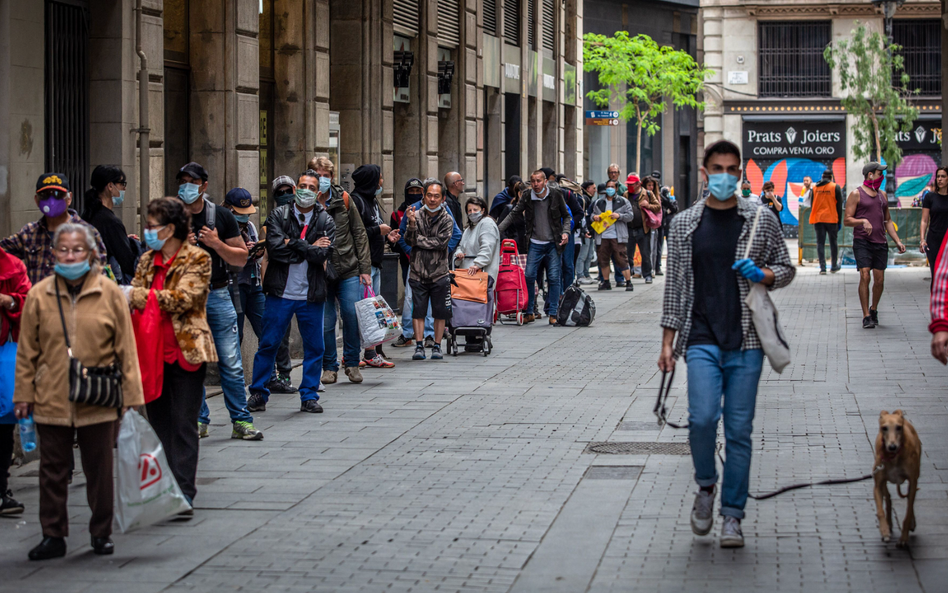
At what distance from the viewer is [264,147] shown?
1590 cm

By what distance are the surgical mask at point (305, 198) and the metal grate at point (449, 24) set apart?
1232cm

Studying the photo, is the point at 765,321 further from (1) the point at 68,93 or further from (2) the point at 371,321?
(1) the point at 68,93

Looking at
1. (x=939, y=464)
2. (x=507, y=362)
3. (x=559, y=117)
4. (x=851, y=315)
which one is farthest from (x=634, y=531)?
(x=559, y=117)

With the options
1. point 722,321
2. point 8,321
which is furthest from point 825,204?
point 8,321

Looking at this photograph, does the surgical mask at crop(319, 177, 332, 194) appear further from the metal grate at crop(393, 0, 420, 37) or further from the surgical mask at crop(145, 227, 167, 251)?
the metal grate at crop(393, 0, 420, 37)

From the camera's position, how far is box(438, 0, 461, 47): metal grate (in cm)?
2205

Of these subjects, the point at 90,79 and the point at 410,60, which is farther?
the point at 410,60

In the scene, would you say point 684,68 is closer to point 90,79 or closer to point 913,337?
point 913,337

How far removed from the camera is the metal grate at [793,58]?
141 ft

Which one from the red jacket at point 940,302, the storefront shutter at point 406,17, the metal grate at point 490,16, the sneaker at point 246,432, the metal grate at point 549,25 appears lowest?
the sneaker at point 246,432

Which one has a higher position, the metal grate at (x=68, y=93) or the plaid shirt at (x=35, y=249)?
the metal grate at (x=68, y=93)

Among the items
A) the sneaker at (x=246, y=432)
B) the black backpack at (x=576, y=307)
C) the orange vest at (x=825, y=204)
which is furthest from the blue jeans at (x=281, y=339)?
the orange vest at (x=825, y=204)

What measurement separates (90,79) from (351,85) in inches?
273

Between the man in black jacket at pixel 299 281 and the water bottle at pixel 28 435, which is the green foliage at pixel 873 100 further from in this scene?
the water bottle at pixel 28 435
